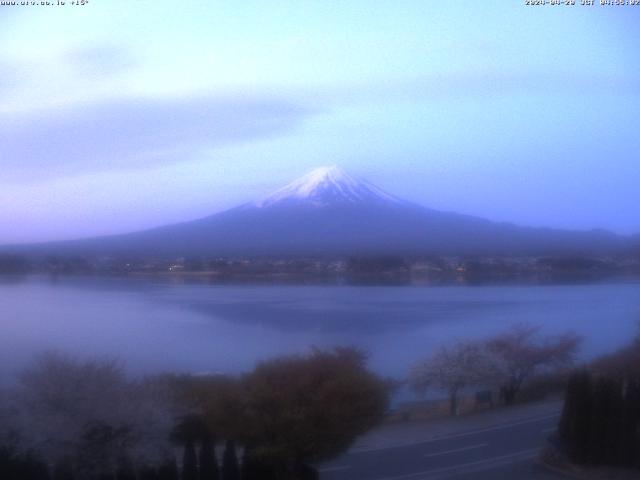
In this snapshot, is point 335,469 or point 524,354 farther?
point 524,354

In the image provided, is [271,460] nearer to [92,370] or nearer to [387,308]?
[92,370]

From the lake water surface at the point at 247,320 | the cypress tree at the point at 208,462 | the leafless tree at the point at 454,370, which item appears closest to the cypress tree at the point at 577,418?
the leafless tree at the point at 454,370

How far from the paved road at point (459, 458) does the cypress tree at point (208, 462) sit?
1.32 m

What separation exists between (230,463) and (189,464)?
0.42 meters

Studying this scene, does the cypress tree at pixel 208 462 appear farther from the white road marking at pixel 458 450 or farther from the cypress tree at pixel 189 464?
the white road marking at pixel 458 450

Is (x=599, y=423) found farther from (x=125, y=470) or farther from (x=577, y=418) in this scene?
(x=125, y=470)

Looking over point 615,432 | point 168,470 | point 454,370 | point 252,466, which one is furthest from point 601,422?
point 168,470

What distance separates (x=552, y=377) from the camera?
36.7 feet

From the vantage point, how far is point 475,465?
26.3 feet

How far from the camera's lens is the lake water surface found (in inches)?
350

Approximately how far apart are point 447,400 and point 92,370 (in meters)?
5.23

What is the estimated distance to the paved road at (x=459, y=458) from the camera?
779 cm

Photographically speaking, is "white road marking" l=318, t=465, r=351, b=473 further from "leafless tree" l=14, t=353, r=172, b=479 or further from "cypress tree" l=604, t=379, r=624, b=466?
"cypress tree" l=604, t=379, r=624, b=466

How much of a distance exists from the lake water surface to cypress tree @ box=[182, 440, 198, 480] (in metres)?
1.37
